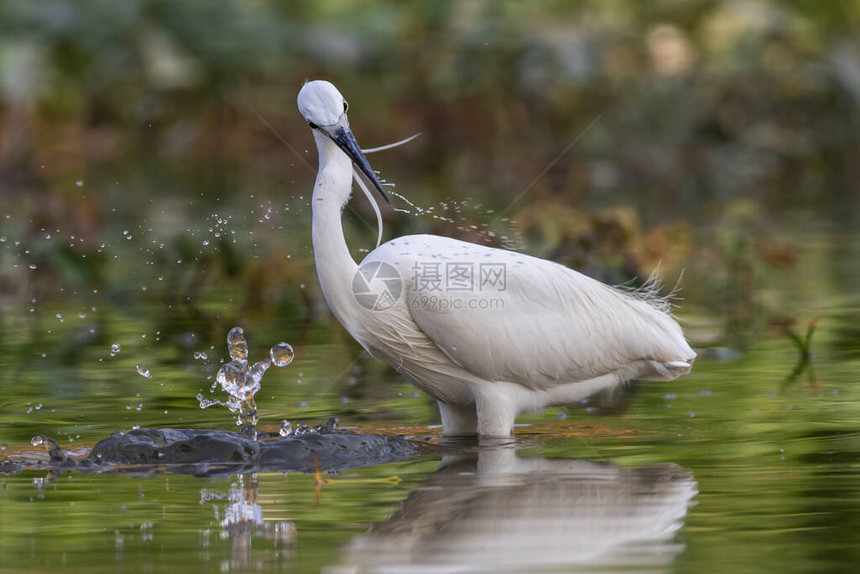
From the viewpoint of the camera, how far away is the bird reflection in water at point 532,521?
4.58 m

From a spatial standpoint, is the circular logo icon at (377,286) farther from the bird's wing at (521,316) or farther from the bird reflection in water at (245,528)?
the bird reflection in water at (245,528)

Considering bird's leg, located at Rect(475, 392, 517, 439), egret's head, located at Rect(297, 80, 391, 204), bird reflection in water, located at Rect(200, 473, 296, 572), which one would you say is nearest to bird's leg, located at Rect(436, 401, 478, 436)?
bird's leg, located at Rect(475, 392, 517, 439)

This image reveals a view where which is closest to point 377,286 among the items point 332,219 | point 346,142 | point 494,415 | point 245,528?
point 332,219

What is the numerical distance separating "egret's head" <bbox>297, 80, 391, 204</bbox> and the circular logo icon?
35 cm

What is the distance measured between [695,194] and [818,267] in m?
7.73

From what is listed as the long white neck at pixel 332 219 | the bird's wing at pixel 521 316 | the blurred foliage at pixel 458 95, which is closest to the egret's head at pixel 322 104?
the long white neck at pixel 332 219

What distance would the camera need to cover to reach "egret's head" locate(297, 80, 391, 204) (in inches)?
263

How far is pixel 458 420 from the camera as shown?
7184mm

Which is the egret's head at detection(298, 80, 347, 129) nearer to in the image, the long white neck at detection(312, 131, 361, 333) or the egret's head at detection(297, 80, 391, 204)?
the egret's head at detection(297, 80, 391, 204)

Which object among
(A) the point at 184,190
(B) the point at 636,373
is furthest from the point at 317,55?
(B) the point at 636,373

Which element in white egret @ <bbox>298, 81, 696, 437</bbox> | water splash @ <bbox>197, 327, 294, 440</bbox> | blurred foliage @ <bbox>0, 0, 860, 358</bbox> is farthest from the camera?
blurred foliage @ <bbox>0, 0, 860, 358</bbox>

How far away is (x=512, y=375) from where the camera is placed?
699 cm

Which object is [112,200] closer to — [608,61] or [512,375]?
[608,61]

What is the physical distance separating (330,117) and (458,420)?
1.46 metres
